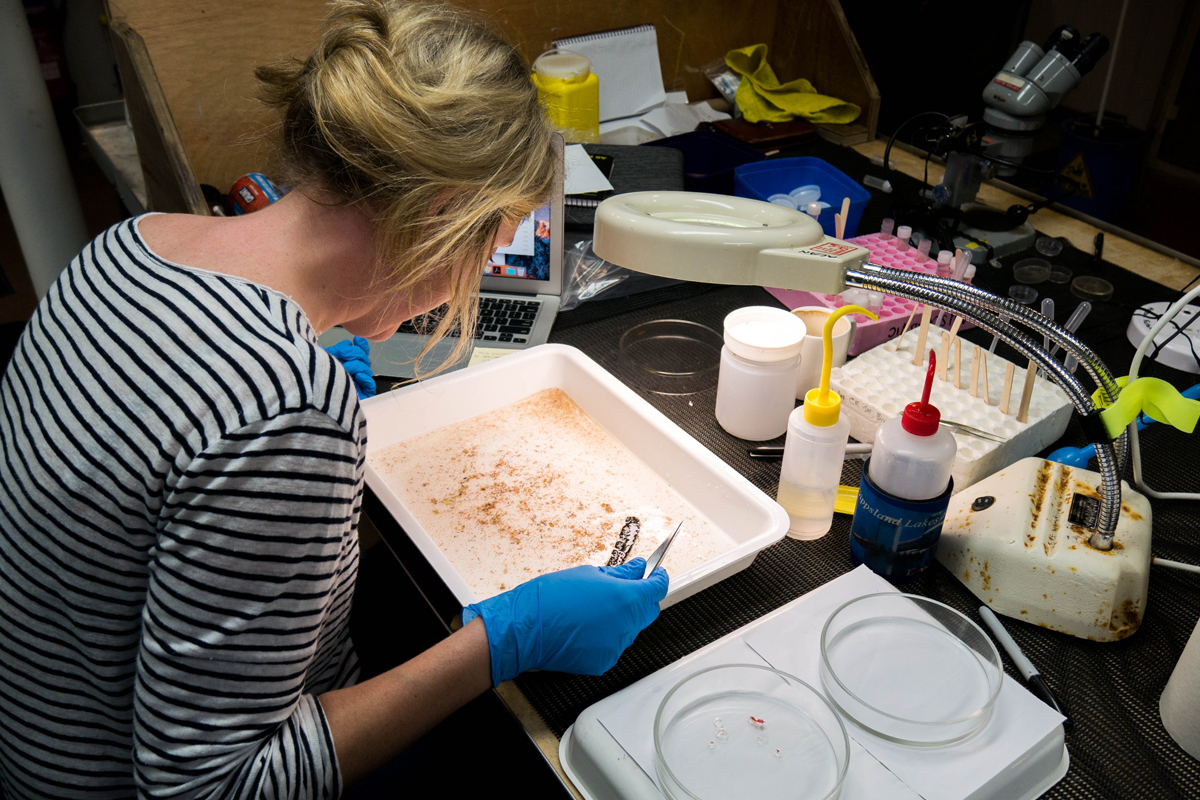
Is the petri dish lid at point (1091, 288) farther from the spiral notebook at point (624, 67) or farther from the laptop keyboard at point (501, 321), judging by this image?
the spiral notebook at point (624, 67)

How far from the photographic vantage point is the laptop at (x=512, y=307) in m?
1.39

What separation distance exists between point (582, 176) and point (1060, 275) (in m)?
1.01

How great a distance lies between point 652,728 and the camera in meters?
0.76

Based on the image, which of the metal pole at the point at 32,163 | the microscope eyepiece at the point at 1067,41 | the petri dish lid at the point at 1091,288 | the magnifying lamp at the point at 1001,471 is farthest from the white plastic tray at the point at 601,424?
the metal pole at the point at 32,163

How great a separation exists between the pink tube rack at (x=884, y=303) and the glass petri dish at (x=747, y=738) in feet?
2.23

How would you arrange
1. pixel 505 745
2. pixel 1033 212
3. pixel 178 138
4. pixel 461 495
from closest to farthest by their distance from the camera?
1. pixel 505 745
2. pixel 461 495
3. pixel 178 138
4. pixel 1033 212

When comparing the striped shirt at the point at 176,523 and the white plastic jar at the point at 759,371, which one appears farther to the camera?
the white plastic jar at the point at 759,371

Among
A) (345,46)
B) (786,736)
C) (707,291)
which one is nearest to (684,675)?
(786,736)

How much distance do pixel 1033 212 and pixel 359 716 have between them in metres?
1.73

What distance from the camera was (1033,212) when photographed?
179 centimetres

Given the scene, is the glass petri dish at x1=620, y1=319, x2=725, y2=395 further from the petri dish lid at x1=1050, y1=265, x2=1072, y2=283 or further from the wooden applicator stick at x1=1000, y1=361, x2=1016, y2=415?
the petri dish lid at x1=1050, y1=265, x2=1072, y2=283

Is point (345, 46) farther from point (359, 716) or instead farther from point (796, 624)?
point (796, 624)

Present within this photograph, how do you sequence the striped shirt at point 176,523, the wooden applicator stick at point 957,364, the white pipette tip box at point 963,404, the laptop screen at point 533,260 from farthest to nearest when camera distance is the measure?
the laptop screen at point 533,260
the wooden applicator stick at point 957,364
the white pipette tip box at point 963,404
the striped shirt at point 176,523

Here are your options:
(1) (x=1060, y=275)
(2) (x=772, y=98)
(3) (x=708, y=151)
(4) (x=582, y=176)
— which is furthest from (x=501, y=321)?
(2) (x=772, y=98)
